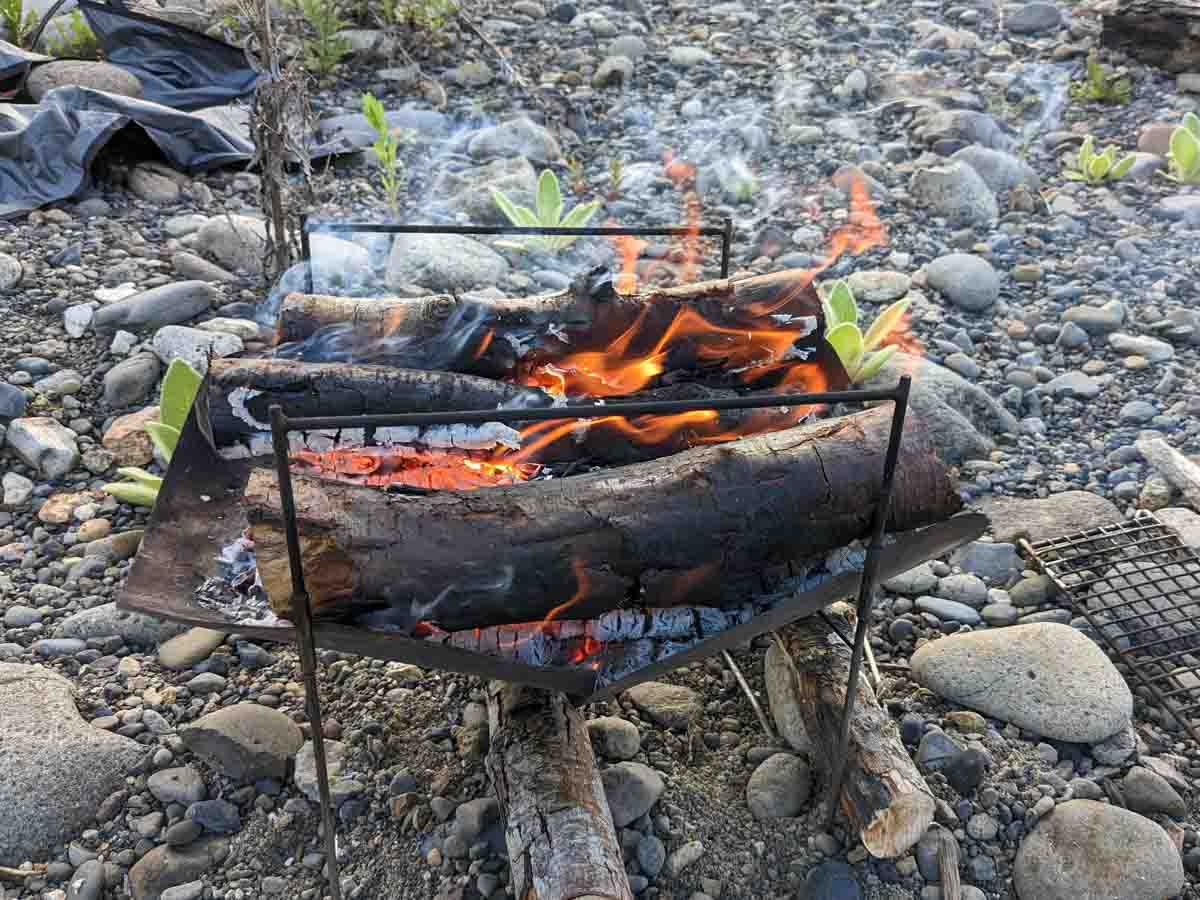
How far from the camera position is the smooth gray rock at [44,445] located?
335 cm

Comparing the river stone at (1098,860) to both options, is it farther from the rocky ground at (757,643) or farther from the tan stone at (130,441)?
the tan stone at (130,441)

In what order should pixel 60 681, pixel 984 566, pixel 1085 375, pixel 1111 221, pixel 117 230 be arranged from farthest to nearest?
pixel 1111 221, pixel 117 230, pixel 1085 375, pixel 984 566, pixel 60 681

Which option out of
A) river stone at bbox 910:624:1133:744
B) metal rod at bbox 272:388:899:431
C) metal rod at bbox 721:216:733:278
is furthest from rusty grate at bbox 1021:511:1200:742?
metal rod at bbox 272:388:899:431

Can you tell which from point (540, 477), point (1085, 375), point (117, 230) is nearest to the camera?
point (540, 477)

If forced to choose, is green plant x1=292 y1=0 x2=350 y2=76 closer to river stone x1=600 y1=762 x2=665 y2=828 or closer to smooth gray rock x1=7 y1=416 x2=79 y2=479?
smooth gray rock x1=7 y1=416 x2=79 y2=479

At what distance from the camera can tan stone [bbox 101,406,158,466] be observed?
134 inches

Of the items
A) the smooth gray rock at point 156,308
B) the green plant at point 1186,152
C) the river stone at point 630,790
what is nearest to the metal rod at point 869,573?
the river stone at point 630,790

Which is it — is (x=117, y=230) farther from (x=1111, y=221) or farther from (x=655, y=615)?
(x=1111, y=221)

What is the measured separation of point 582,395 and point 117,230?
10.5ft

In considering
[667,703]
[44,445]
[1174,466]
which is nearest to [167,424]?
[44,445]

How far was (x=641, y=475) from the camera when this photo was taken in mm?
2070

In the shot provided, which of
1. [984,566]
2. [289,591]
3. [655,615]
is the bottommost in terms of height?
[984,566]

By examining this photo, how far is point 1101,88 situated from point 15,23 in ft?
23.6

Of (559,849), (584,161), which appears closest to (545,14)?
(584,161)
